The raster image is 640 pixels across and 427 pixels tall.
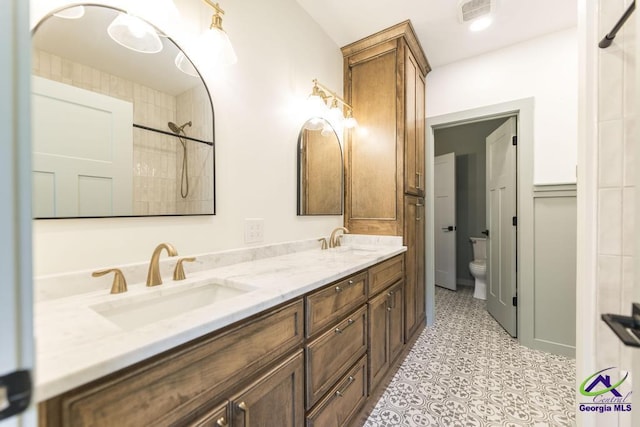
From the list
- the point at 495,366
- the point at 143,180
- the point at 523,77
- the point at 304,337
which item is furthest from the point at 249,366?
the point at 523,77

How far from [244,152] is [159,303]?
848 millimetres

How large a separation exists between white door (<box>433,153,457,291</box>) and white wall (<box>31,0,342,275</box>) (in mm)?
2415

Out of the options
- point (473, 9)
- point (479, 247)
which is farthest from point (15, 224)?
point (479, 247)

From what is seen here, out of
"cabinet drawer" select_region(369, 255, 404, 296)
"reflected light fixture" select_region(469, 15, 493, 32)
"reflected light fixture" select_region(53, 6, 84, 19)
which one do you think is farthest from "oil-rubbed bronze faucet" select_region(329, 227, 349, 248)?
"reflected light fixture" select_region(469, 15, 493, 32)

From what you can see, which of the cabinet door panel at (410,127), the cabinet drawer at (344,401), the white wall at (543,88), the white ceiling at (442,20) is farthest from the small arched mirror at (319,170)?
the white wall at (543,88)

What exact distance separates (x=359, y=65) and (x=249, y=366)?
7.90 ft

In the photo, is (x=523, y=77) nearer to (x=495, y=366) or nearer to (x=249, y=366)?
(x=495, y=366)

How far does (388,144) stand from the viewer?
6.98 ft

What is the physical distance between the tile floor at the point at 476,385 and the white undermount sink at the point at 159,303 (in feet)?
3.70

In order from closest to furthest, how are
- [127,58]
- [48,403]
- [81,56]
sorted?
[48,403]
[81,56]
[127,58]

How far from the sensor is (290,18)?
1.77m

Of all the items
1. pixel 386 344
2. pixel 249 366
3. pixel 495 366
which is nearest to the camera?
pixel 249 366

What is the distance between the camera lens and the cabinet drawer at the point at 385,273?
1524mm

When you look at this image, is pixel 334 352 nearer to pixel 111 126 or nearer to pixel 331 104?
pixel 111 126
